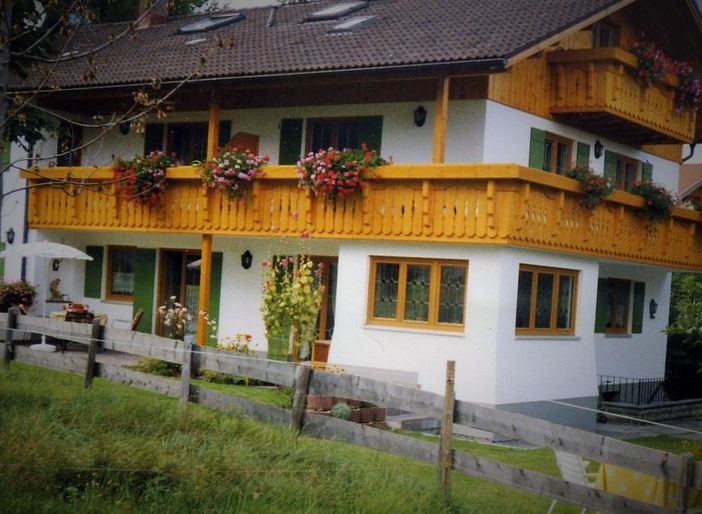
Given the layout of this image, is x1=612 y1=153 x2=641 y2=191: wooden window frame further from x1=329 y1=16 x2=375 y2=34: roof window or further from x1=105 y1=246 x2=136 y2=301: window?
x1=105 y1=246 x2=136 y2=301: window

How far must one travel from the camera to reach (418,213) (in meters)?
17.9

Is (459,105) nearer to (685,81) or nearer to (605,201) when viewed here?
(605,201)

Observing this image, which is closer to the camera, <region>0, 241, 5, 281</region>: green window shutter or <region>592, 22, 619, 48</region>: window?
<region>592, 22, 619, 48</region>: window

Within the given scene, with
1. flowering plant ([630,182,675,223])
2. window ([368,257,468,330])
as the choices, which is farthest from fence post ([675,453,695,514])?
flowering plant ([630,182,675,223])

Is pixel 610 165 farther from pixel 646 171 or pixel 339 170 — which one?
pixel 339 170

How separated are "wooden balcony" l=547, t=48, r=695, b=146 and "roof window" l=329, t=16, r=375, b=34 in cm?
380

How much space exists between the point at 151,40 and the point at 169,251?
533cm

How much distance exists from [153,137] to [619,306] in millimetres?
10874

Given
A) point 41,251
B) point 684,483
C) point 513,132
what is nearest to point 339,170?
point 513,132

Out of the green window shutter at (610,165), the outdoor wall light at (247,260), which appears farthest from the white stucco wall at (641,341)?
the outdoor wall light at (247,260)

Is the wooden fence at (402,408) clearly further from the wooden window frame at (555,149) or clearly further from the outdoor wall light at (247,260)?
the wooden window frame at (555,149)

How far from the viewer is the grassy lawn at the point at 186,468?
866cm

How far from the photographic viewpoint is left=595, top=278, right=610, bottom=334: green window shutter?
76.2 ft

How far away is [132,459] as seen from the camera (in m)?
9.26
